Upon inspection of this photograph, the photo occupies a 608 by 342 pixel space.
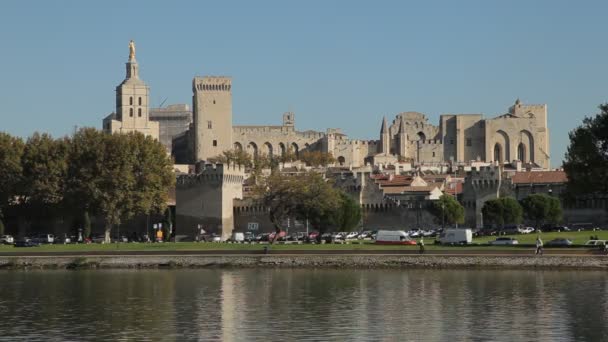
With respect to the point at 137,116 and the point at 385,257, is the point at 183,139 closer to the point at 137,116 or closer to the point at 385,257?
the point at 137,116

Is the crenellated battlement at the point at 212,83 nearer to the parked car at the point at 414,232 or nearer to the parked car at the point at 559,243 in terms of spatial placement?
the parked car at the point at 414,232

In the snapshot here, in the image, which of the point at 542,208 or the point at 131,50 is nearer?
the point at 542,208

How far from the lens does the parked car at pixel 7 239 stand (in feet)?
290

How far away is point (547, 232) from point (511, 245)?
16538mm

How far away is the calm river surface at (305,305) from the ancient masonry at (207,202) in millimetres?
32827

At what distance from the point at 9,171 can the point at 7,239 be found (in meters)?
5.44

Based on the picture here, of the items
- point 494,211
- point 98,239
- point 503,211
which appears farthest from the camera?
point 98,239

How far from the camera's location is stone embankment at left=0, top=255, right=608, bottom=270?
64188mm

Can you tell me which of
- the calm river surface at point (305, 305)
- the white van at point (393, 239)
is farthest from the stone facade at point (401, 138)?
the calm river surface at point (305, 305)

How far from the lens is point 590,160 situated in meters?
72.2

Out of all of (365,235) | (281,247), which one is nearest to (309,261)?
(281,247)

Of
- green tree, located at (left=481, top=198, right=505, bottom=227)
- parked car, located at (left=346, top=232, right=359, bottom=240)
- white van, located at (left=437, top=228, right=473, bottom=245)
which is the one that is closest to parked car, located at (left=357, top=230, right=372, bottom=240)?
parked car, located at (left=346, top=232, right=359, bottom=240)

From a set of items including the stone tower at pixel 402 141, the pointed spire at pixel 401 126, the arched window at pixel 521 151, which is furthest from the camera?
the pointed spire at pixel 401 126

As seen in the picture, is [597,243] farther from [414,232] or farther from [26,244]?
[26,244]
